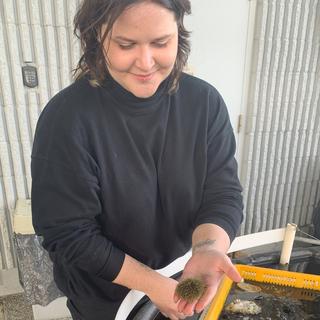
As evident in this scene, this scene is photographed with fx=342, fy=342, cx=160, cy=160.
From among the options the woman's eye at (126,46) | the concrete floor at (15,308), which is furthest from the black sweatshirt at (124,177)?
the concrete floor at (15,308)

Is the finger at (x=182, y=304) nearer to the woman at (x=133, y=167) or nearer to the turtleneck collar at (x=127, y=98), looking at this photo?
the woman at (x=133, y=167)

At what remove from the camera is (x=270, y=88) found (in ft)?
6.48

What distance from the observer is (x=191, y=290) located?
0.62m

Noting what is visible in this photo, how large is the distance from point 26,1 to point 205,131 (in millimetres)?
1121

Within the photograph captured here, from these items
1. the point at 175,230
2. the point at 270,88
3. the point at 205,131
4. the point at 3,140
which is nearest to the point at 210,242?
the point at 175,230

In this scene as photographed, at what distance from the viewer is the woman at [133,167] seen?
672mm

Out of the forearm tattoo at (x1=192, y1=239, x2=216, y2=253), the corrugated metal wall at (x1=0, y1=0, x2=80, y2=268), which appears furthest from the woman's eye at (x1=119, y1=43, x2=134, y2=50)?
the corrugated metal wall at (x1=0, y1=0, x2=80, y2=268)

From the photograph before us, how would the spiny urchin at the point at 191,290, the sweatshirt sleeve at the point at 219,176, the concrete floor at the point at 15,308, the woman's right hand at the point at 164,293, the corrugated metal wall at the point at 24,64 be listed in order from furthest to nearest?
the concrete floor at the point at 15,308, the corrugated metal wall at the point at 24,64, the sweatshirt sleeve at the point at 219,176, the woman's right hand at the point at 164,293, the spiny urchin at the point at 191,290

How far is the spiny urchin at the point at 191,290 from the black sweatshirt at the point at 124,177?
0.16 m

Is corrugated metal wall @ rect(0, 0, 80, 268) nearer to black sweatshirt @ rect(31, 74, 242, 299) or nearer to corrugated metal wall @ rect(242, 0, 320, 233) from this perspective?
black sweatshirt @ rect(31, 74, 242, 299)

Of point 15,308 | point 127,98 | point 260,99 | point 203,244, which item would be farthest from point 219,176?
point 15,308

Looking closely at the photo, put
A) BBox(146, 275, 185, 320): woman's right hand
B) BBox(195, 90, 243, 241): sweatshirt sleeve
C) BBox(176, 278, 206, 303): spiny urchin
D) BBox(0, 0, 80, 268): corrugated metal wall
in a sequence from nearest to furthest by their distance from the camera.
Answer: BBox(176, 278, 206, 303): spiny urchin → BBox(146, 275, 185, 320): woman's right hand → BBox(195, 90, 243, 241): sweatshirt sleeve → BBox(0, 0, 80, 268): corrugated metal wall

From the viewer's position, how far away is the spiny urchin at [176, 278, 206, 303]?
24.4 inches

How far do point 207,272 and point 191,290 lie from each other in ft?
0.23
